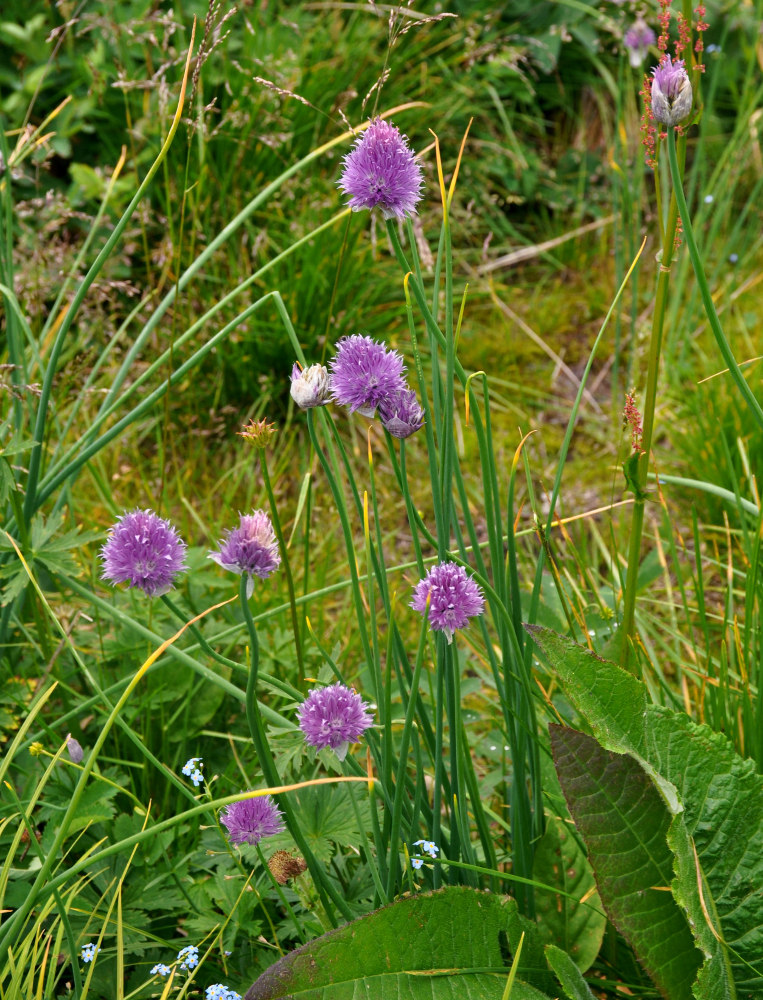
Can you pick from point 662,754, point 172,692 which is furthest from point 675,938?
point 172,692

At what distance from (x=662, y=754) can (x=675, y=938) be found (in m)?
0.22

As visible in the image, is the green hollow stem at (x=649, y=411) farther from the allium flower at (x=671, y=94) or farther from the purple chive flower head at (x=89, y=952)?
the purple chive flower head at (x=89, y=952)

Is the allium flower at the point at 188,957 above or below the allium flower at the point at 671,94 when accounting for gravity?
below

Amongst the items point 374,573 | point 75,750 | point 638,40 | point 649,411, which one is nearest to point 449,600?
point 649,411

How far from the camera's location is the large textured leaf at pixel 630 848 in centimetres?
113

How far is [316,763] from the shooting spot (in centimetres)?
167

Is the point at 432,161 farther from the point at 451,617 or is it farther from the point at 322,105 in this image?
the point at 451,617

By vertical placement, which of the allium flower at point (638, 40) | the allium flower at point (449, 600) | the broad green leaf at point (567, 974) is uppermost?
the allium flower at point (638, 40)

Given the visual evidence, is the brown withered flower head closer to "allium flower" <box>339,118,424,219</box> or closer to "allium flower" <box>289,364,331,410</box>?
"allium flower" <box>289,364,331,410</box>

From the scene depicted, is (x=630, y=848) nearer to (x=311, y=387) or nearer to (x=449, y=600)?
(x=449, y=600)

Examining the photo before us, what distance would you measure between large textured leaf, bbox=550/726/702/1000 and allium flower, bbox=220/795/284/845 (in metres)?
0.35

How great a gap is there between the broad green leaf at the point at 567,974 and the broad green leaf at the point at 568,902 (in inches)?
5.3

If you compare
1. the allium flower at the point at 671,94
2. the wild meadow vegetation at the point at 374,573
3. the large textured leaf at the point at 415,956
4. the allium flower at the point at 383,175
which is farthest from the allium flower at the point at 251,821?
the allium flower at the point at 671,94

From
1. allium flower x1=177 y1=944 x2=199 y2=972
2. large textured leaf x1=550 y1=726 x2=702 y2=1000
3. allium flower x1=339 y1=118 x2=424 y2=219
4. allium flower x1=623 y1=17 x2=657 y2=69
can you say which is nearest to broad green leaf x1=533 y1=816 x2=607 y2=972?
large textured leaf x1=550 y1=726 x2=702 y2=1000
